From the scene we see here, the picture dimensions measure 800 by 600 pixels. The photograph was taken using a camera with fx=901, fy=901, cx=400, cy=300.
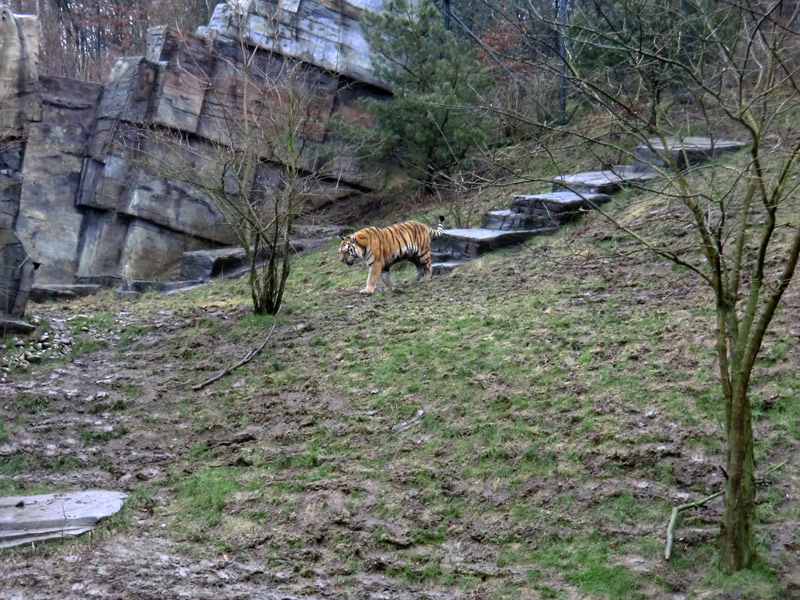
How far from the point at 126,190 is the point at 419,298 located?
9606 mm

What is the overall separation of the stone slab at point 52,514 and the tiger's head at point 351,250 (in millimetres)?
6249

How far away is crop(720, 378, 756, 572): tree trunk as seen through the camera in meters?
5.30

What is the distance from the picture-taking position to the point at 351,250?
12836 millimetres

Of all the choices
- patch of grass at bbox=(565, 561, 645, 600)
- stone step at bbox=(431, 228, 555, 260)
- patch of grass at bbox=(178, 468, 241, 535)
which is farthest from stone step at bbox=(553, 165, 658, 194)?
patch of grass at bbox=(565, 561, 645, 600)

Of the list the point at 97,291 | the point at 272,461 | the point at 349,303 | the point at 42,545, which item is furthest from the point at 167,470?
the point at 97,291

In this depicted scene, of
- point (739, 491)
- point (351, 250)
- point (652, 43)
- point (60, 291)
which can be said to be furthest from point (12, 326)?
point (739, 491)

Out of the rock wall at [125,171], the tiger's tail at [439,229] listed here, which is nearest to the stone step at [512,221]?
the tiger's tail at [439,229]

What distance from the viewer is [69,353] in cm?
1052

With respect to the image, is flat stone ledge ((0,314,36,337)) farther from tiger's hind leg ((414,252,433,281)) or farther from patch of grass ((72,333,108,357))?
tiger's hind leg ((414,252,433,281))

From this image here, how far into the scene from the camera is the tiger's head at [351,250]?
505 inches

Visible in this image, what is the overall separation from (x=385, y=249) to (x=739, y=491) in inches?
315

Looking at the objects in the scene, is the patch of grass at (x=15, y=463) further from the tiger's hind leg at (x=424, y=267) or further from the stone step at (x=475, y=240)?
the stone step at (x=475, y=240)

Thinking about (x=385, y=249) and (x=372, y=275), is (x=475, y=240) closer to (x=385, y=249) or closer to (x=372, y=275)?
(x=385, y=249)

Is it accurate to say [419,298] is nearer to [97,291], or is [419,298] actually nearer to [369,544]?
[369,544]
